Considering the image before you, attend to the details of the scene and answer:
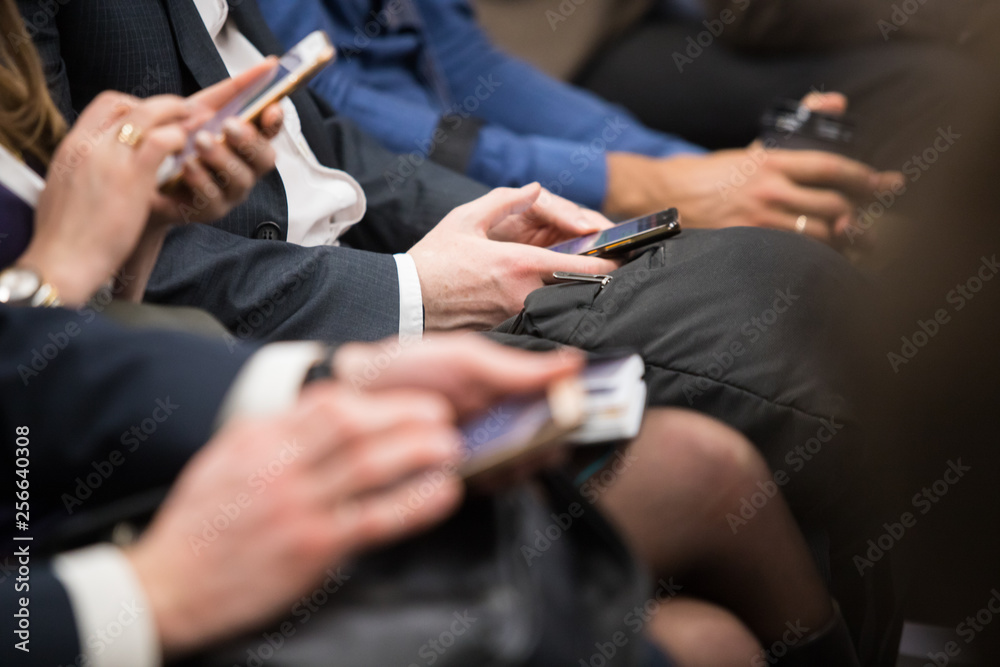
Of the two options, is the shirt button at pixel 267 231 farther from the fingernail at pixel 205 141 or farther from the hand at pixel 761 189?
the hand at pixel 761 189

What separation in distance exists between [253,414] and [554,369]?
0.18 metres

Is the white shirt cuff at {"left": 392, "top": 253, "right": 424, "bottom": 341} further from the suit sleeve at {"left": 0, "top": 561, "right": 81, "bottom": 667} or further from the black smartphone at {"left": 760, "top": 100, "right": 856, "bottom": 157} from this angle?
the black smartphone at {"left": 760, "top": 100, "right": 856, "bottom": 157}

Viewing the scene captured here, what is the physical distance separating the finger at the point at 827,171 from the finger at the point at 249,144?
732 millimetres

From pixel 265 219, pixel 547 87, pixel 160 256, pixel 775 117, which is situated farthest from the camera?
pixel 547 87

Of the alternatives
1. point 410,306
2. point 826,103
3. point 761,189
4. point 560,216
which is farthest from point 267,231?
point 826,103

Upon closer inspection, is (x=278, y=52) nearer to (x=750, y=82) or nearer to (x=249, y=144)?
(x=249, y=144)

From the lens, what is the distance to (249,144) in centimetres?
64

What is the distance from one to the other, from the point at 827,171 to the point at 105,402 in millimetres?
951

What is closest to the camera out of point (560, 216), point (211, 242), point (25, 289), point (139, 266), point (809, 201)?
point (25, 289)

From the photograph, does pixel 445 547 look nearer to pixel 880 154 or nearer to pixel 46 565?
pixel 46 565

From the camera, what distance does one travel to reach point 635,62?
62.4 inches

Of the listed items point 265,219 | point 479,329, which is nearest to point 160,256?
point 265,219

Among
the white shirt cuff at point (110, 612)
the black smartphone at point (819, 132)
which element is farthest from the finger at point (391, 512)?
the black smartphone at point (819, 132)

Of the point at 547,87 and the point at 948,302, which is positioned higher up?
the point at 948,302
